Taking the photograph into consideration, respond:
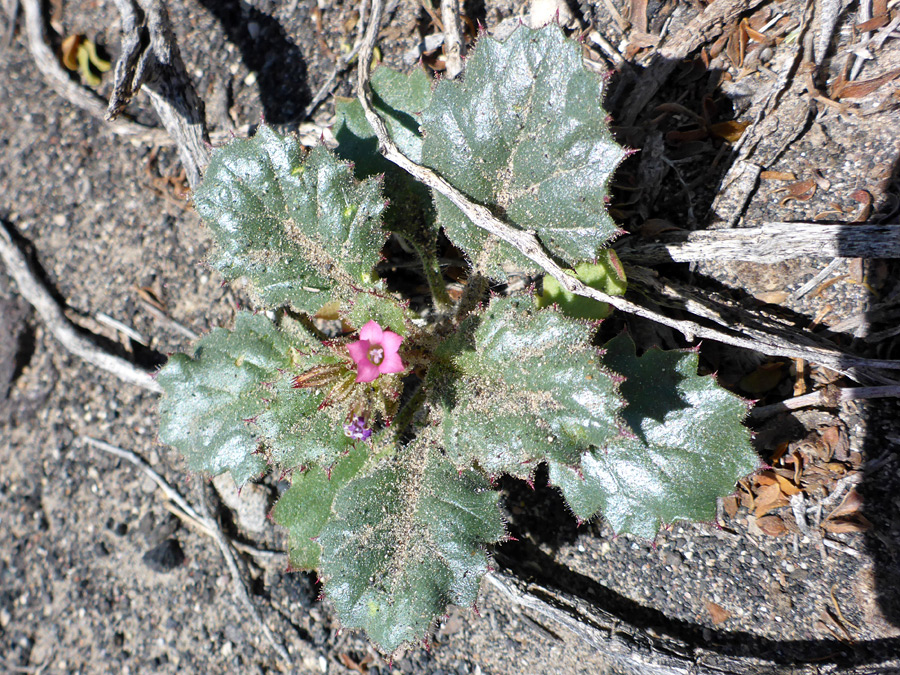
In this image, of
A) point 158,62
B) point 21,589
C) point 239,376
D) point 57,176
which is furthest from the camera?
point 57,176

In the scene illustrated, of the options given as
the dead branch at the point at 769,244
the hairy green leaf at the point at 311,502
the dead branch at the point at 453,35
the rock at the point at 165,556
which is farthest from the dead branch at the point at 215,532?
the dead branch at the point at 453,35

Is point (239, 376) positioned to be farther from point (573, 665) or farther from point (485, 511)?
point (573, 665)

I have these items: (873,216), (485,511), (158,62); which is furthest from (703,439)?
(158,62)

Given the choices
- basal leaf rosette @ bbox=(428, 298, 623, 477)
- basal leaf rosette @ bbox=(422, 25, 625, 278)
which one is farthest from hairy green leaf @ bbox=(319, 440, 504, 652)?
basal leaf rosette @ bbox=(422, 25, 625, 278)

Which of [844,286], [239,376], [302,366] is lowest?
[239,376]

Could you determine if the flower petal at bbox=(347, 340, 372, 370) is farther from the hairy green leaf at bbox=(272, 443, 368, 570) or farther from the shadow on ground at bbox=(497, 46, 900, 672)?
the shadow on ground at bbox=(497, 46, 900, 672)

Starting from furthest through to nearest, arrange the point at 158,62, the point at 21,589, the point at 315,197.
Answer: the point at 21,589 < the point at 158,62 < the point at 315,197

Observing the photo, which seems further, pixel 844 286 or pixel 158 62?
pixel 158 62

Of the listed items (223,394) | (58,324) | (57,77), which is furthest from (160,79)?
(58,324)
